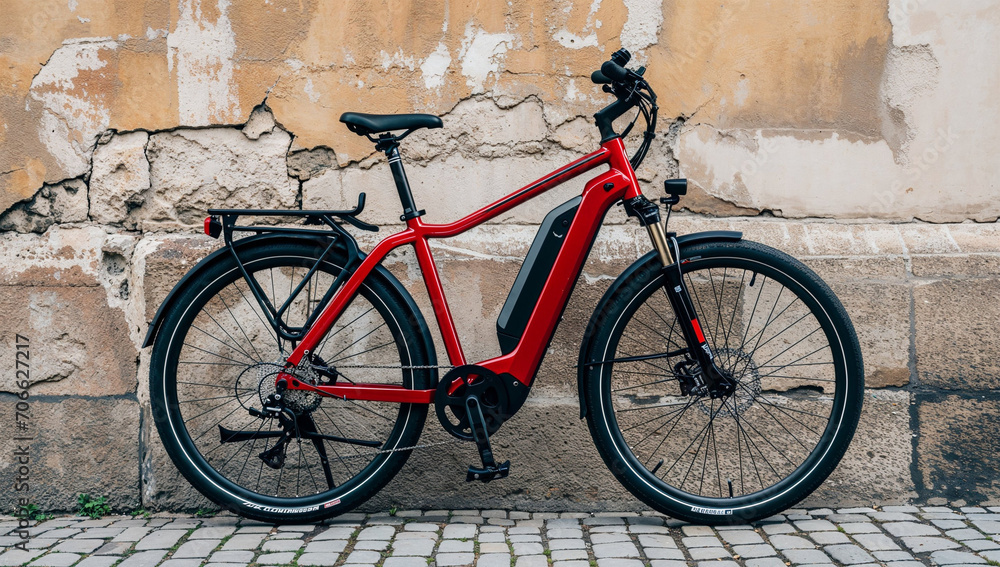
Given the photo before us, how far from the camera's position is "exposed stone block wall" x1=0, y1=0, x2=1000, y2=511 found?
289cm

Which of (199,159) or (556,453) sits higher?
(199,159)

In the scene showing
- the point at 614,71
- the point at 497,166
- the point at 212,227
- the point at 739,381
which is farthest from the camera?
the point at 497,166

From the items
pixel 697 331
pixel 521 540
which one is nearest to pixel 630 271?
pixel 697 331

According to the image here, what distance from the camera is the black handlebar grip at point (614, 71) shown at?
243cm

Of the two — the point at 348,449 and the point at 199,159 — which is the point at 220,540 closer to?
the point at 348,449

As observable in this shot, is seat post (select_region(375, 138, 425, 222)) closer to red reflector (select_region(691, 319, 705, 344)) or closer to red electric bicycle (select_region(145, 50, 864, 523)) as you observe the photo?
red electric bicycle (select_region(145, 50, 864, 523))

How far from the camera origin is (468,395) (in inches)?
99.1

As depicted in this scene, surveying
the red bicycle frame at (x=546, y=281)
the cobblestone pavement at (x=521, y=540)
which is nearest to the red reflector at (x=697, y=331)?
the red bicycle frame at (x=546, y=281)

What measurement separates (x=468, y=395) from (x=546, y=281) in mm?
490

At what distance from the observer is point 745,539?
7.95 feet

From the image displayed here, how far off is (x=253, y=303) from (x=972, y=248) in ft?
9.74

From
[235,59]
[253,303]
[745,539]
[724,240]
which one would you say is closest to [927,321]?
[724,240]

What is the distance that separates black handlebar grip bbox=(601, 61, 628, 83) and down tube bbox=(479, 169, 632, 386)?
0.32 meters

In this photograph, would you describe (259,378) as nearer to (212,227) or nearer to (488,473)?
(212,227)
